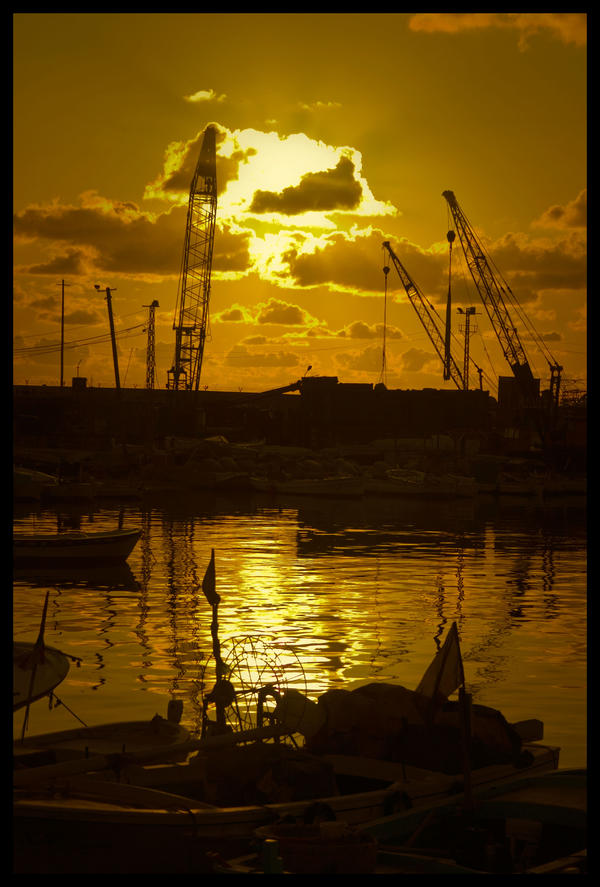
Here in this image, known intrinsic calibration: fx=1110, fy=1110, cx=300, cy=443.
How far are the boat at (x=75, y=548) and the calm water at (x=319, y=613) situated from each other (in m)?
0.90

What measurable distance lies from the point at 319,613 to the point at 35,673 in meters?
17.0

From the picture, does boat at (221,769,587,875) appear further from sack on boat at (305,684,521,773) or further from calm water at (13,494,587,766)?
calm water at (13,494,587,766)

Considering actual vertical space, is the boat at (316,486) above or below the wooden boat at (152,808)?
above

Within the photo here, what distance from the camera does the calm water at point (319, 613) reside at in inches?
899

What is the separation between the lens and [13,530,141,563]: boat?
44.0 metres

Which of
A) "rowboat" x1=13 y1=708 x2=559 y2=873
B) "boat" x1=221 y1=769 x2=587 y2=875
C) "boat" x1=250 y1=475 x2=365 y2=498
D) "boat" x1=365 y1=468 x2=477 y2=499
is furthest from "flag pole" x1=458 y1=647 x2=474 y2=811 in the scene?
"boat" x1=365 y1=468 x2=477 y2=499

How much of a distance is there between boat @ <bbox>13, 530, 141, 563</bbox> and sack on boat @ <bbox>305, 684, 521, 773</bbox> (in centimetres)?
2899

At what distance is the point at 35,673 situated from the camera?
61.4 ft

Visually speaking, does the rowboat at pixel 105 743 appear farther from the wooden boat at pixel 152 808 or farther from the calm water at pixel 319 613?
the calm water at pixel 319 613

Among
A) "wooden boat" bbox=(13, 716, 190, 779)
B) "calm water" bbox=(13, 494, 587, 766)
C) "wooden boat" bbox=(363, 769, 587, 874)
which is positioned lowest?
"calm water" bbox=(13, 494, 587, 766)

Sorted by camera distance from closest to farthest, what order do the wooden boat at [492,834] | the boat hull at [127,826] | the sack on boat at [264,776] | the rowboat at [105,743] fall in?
the boat hull at [127,826]
the wooden boat at [492,834]
the sack on boat at [264,776]
the rowboat at [105,743]

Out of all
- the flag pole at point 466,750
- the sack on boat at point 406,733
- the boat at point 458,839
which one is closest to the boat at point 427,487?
the sack on boat at point 406,733

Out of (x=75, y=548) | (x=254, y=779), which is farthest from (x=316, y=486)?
(x=254, y=779)

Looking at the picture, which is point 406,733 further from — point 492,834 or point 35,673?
point 35,673
